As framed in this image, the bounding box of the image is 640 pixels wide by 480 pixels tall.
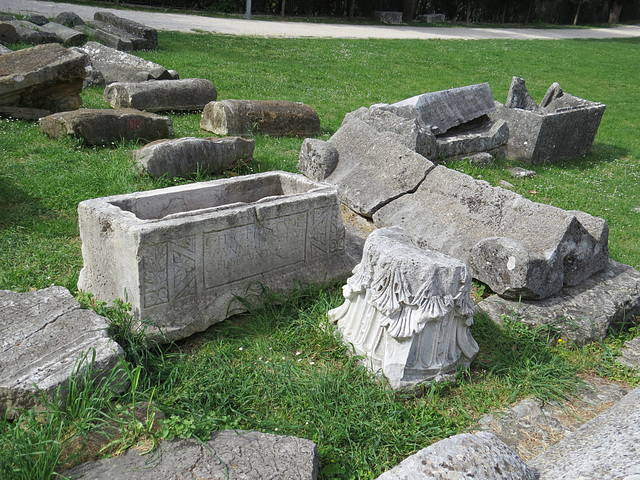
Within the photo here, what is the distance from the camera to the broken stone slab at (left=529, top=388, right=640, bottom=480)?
204 cm

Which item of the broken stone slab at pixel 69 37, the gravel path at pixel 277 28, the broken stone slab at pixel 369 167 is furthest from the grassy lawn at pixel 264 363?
the gravel path at pixel 277 28

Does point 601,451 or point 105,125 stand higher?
point 601,451

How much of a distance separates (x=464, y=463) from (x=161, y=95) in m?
7.10

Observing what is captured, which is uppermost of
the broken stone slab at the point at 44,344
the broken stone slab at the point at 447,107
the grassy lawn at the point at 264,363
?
the broken stone slab at the point at 447,107

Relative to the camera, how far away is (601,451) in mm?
2211

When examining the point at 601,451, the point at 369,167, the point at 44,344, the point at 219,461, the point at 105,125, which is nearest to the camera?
the point at 601,451

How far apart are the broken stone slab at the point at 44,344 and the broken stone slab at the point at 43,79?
462cm

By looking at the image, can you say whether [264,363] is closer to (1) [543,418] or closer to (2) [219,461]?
(2) [219,461]

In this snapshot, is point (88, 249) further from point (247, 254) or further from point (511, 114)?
point (511, 114)

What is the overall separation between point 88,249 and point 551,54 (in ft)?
58.1

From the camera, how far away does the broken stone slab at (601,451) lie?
6.68 ft

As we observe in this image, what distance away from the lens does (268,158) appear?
6598 millimetres

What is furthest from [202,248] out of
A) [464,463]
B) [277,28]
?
[277,28]

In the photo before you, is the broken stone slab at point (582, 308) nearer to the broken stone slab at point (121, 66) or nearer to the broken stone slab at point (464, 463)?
the broken stone slab at point (464, 463)
